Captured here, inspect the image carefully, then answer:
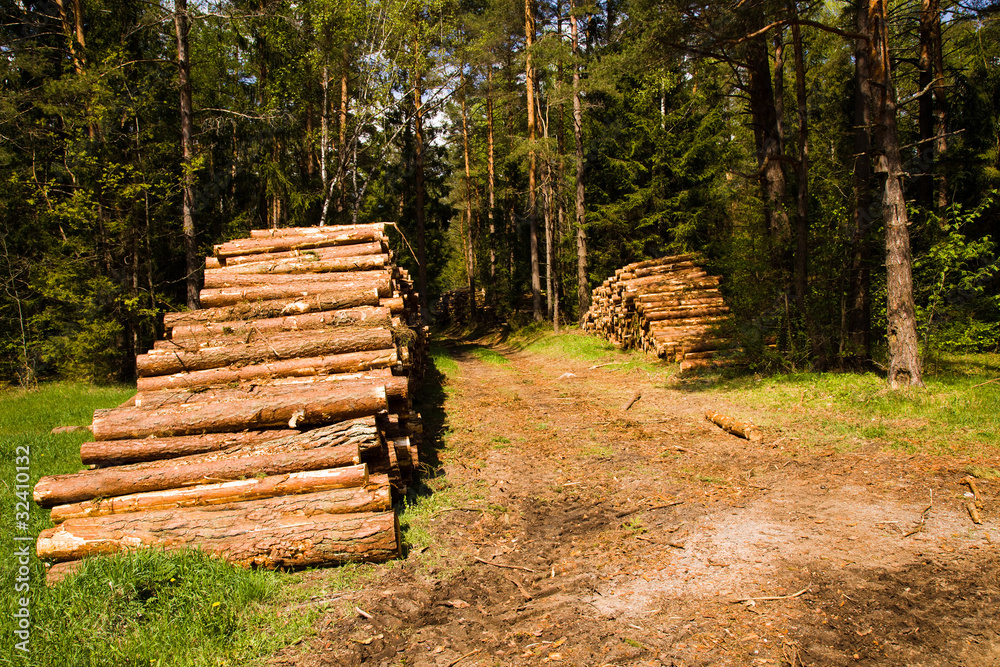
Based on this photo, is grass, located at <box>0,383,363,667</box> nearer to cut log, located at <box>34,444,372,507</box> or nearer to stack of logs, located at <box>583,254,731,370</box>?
cut log, located at <box>34,444,372,507</box>

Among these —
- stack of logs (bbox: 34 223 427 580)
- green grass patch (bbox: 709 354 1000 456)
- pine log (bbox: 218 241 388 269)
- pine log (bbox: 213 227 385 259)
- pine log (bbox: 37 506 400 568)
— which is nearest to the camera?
pine log (bbox: 37 506 400 568)

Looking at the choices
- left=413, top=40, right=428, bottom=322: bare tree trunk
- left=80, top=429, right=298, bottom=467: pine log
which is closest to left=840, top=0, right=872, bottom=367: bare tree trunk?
left=80, top=429, right=298, bottom=467: pine log

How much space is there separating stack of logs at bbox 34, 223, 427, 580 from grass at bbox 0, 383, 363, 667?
216mm

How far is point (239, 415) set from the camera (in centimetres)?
523

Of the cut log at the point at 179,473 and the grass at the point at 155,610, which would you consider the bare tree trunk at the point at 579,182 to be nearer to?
the cut log at the point at 179,473

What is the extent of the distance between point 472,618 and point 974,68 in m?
20.5

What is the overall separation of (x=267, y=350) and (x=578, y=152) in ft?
51.0

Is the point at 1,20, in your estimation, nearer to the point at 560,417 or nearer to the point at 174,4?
the point at 174,4

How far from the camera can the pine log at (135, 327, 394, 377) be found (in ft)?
21.3

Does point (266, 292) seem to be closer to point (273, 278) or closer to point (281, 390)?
point (273, 278)

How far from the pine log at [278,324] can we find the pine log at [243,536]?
305cm

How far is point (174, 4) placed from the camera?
14.4m

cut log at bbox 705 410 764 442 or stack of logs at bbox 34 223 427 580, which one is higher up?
stack of logs at bbox 34 223 427 580

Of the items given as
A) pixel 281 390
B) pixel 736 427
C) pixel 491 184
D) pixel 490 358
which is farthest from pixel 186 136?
pixel 491 184
